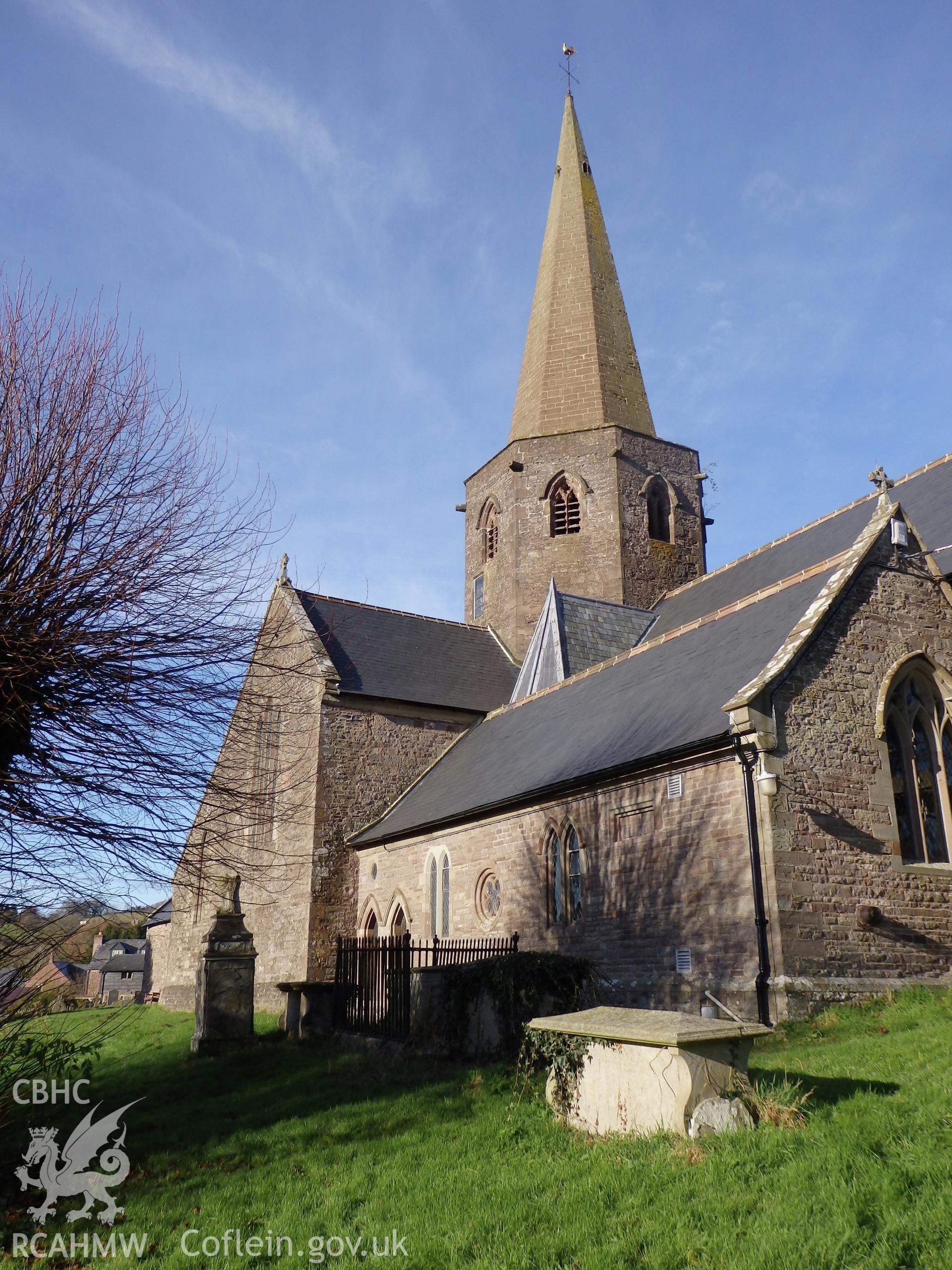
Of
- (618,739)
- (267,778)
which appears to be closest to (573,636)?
(267,778)

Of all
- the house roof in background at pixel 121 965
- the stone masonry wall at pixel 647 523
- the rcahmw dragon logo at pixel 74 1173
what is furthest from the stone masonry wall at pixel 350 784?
the house roof in background at pixel 121 965

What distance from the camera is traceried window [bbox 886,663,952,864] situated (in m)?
13.3

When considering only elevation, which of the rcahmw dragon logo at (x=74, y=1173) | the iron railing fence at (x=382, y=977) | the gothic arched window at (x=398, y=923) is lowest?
the rcahmw dragon logo at (x=74, y=1173)

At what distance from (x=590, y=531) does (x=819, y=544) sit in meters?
9.86

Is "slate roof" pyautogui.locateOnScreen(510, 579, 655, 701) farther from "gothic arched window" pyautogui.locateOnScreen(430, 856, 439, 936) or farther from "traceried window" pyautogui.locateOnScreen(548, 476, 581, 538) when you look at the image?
"gothic arched window" pyautogui.locateOnScreen(430, 856, 439, 936)

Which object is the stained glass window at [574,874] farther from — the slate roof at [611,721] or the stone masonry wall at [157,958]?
the stone masonry wall at [157,958]

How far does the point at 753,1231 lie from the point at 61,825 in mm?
5713

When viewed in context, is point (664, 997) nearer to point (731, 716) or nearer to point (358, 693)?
point (731, 716)

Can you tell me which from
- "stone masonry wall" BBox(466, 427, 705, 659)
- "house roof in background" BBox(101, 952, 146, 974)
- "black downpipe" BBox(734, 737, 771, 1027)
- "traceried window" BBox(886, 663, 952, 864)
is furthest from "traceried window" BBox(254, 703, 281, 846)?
"house roof in background" BBox(101, 952, 146, 974)

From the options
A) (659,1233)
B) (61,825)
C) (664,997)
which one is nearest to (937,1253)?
(659,1233)

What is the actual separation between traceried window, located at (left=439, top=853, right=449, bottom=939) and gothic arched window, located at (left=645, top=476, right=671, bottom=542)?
47.8ft

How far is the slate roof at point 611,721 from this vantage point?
1430 cm

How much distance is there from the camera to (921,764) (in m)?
13.8

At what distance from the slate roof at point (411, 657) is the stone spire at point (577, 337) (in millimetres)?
7192
